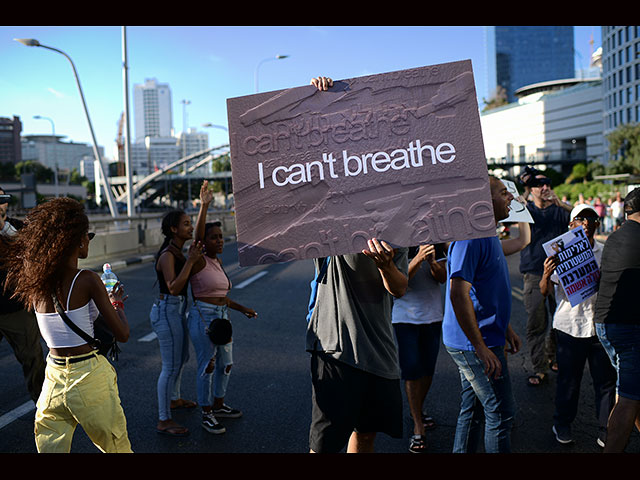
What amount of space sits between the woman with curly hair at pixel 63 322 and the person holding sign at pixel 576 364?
9.83 feet

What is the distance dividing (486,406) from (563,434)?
4.46 ft

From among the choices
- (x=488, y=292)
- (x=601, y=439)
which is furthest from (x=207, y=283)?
(x=601, y=439)

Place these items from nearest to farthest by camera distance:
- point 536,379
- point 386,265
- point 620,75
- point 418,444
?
point 386,265 → point 418,444 → point 536,379 → point 620,75

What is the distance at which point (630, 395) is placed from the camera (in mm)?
3525

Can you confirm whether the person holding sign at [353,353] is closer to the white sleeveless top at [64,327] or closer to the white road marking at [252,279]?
the white sleeveless top at [64,327]

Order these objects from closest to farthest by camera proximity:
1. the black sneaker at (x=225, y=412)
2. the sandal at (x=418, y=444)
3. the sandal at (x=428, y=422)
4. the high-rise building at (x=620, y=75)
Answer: the sandal at (x=418, y=444)
the sandal at (x=428, y=422)
the black sneaker at (x=225, y=412)
the high-rise building at (x=620, y=75)

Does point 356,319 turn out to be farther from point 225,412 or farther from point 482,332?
point 225,412

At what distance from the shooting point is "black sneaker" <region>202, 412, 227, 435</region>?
4387mm

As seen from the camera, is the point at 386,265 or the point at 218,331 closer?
the point at 386,265

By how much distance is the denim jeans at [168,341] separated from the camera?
14.6ft

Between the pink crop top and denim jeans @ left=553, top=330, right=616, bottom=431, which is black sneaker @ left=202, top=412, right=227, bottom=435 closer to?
the pink crop top

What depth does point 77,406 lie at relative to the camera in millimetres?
2922

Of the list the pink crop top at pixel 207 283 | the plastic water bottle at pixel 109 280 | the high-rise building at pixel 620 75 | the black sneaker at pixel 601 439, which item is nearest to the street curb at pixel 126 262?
the pink crop top at pixel 207 283

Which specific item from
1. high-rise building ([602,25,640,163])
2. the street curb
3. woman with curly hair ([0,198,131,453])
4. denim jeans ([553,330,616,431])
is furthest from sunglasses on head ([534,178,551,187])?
high-rise building ([602,25,640,163])
